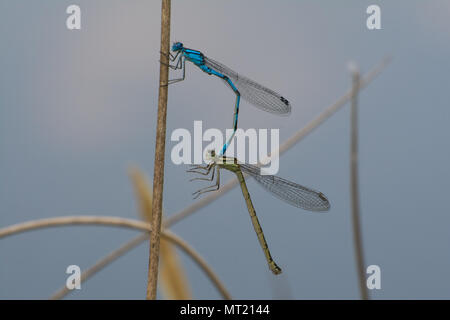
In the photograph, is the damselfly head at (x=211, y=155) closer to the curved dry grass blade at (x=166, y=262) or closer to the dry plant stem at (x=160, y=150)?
the dry plant stem at (x=160, y=150)

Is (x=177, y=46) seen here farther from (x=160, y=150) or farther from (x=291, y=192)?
(x=291, y=192)

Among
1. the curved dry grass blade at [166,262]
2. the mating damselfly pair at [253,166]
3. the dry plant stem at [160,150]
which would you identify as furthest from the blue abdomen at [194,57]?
the curved dry grass blade at [166,262]

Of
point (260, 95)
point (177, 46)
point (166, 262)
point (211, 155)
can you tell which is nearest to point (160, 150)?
point (211, 155)

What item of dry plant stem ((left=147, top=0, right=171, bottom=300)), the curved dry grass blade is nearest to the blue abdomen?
dry plant stem ((left=147, top=0, right=171, bottom=300))

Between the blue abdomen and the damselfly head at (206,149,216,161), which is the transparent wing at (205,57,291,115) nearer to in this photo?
the blue abdomen

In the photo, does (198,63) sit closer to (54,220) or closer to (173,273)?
(54,220)
